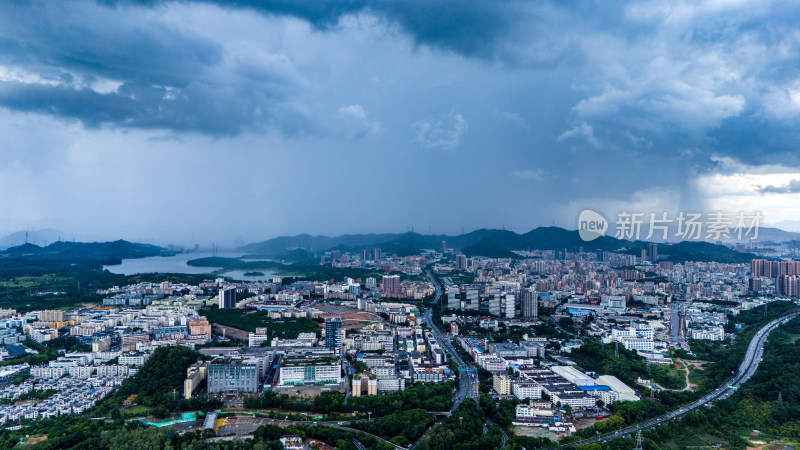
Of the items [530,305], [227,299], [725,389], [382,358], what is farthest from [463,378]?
[227,299]

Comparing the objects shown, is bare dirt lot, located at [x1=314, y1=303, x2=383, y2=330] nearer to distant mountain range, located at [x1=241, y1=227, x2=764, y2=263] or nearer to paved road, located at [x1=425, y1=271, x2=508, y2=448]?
paved road, located at [x1=425, y1=271, x2=508, y2=448]

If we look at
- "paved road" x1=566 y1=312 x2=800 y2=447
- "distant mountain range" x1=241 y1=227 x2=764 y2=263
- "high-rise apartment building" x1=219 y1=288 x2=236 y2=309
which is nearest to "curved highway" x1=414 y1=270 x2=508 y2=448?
"paved road" x1=566 y1=312 x2=800 y2=447

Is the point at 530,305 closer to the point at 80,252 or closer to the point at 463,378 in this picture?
the point at 463,378

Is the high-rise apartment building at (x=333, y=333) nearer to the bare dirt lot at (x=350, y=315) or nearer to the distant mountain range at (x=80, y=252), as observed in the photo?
the bare dirt lot at (x=350, y=315)

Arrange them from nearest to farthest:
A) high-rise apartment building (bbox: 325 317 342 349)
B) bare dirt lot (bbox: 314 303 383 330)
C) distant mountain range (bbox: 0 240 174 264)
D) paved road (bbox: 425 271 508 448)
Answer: paved road (bbox: 425 271 508 448) < high-rise apartment building (bbox: 325 317 342 349) < bare dirt lot (bbox: 314 303 383 330) < distant mountain range (bbox: 0 240 174 264)

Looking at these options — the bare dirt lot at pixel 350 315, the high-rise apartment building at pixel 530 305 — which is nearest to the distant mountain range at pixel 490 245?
the high-rise apartment building at pixel 530 305
